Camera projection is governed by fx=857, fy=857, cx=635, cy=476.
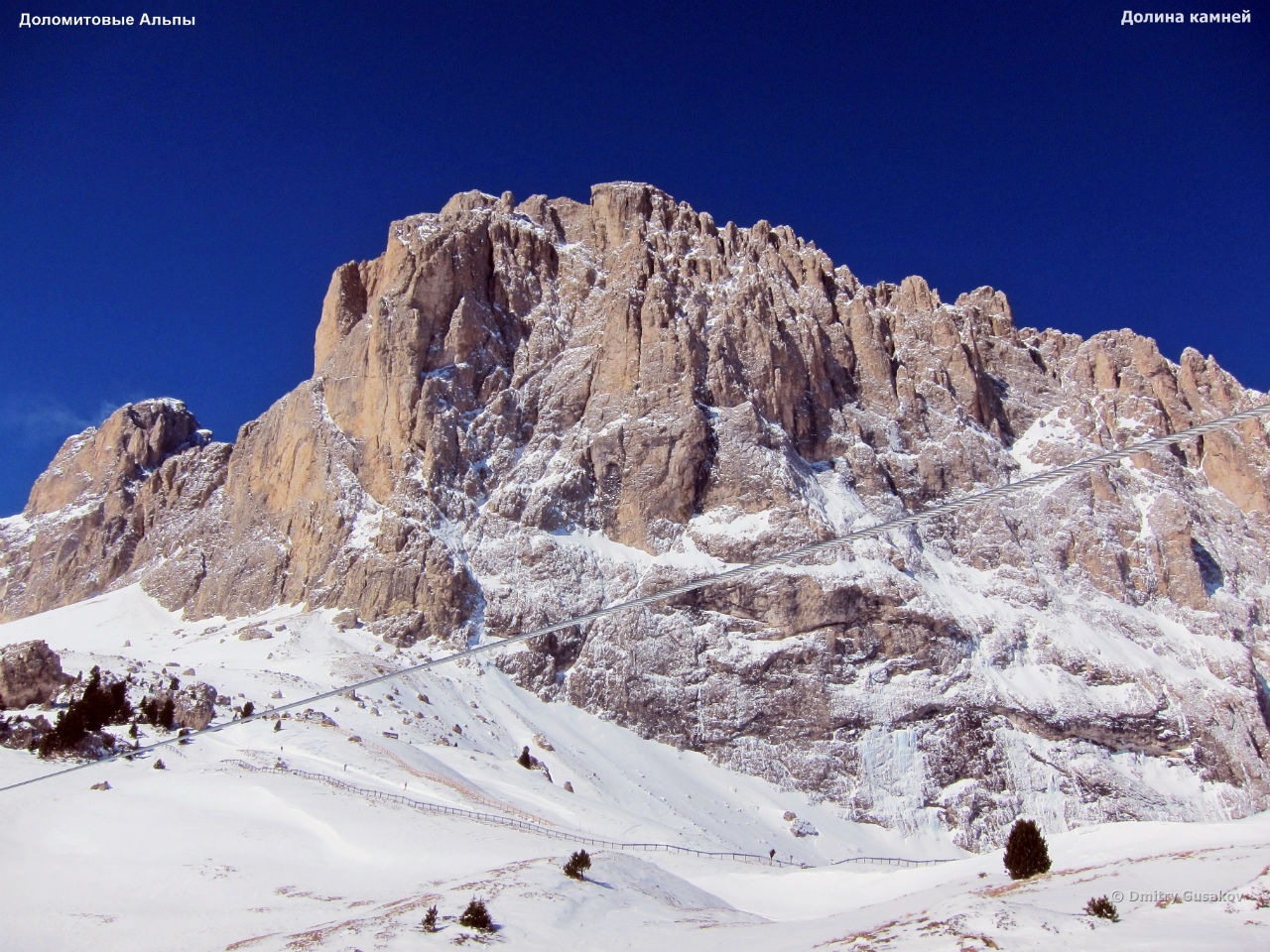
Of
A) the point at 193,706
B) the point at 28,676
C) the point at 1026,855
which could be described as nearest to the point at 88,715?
the point at 193,706

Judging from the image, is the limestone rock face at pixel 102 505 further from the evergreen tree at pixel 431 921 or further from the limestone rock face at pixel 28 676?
the evergreen tree at pixel 431 921

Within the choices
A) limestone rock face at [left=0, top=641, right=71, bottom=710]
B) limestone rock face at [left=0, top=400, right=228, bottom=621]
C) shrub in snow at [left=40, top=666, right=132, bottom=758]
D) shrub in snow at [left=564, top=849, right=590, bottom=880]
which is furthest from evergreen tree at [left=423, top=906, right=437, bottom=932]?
limestone rock face at [left=0, top=400, right=228, bottom=621]

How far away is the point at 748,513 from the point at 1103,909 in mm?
66514

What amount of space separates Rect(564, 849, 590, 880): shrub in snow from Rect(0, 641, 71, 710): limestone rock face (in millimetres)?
26053

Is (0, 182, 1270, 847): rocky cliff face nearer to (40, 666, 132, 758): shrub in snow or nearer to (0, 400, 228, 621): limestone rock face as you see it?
(0, 400, 228, 621): limestone rock face

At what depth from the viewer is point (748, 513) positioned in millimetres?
77500

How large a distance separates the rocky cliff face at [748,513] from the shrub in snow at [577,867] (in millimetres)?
48700

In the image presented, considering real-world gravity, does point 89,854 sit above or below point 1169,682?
below

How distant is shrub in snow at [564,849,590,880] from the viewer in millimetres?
18688

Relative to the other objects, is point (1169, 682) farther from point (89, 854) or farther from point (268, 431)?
point (268, 431)

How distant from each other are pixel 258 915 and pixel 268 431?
80.6m

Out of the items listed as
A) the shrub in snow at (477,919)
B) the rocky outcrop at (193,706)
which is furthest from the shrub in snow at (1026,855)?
the rocky outcrop at (193,706)

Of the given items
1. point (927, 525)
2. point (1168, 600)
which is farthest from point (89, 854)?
point (1168, 600)

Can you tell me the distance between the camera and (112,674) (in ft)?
127
